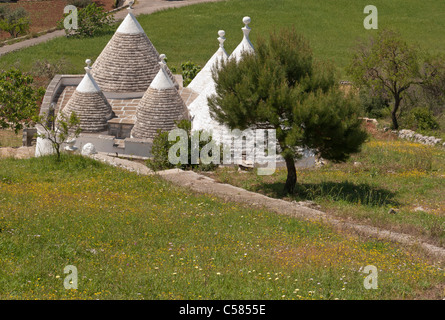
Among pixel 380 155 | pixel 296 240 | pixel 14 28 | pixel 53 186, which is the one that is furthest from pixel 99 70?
pixel 14 28

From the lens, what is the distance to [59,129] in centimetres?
2033

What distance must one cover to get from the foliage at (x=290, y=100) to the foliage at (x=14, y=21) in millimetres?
35528

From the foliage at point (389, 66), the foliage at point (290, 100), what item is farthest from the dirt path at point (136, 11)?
the foliage at point (290, 100)

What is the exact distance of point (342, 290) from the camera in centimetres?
1030

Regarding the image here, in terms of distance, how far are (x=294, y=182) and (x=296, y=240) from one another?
19.0 feet

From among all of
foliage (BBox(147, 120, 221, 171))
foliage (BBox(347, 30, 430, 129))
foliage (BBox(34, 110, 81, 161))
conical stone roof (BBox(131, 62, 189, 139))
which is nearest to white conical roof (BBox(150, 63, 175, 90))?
conical stone roof (BBox(131, 62, 189, 139))

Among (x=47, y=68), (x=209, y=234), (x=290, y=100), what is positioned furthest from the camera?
(x=47, y=68)

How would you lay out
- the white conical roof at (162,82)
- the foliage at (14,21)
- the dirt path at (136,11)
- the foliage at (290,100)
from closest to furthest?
the foliage at (290,100) < the white conical roof at (162,82) < the dirt path at (136,11) < the foliage at (14,21)

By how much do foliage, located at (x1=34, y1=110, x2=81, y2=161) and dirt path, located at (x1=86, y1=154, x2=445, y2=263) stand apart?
49.6 inches

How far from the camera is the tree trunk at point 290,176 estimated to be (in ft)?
60.3

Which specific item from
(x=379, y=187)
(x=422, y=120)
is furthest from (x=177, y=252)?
(x=422, y=120)

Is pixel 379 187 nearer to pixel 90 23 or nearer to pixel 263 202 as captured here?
pixel 263 202

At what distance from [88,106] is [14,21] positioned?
3278cm

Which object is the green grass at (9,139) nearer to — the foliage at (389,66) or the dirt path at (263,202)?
the dirt path at (263,202)
